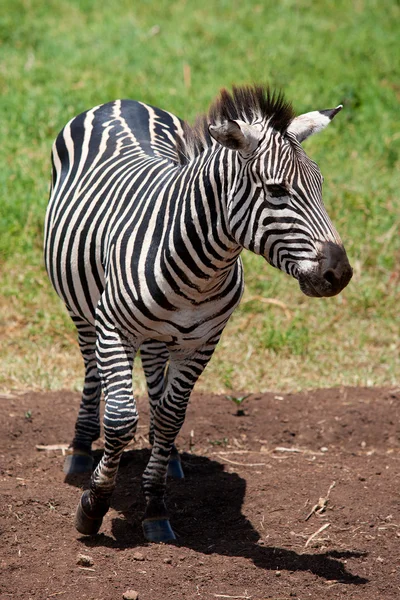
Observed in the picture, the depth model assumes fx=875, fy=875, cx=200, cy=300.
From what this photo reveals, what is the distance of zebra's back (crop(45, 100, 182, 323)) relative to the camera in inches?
201

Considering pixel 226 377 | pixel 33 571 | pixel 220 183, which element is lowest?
pixel 33 571

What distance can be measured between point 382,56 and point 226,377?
702 cm

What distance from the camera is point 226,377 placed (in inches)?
293

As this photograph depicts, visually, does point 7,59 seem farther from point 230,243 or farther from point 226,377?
point 230,243

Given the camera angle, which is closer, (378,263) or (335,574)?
(335,574)

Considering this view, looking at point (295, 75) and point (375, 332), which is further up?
point (295, 75)

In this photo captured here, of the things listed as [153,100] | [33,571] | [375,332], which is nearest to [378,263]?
[375,332]

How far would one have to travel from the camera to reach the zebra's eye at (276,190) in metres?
4.01

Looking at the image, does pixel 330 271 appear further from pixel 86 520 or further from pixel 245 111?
pixel 86 520

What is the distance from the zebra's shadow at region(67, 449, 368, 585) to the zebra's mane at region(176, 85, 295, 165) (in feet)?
6.99

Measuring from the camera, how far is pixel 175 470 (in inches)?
233

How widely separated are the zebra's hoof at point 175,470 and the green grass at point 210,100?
4.49ft

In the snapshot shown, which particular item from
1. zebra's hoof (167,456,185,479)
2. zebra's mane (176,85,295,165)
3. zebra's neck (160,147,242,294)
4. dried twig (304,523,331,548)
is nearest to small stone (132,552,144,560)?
dried twig (304,523,331,548)

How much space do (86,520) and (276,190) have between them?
214 cm
